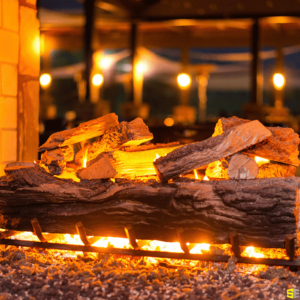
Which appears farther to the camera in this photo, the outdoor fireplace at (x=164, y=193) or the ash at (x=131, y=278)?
the outdoor fireplace at (x=164, y=193)

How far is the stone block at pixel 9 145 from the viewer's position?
252 centimetres

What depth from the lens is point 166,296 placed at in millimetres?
1574

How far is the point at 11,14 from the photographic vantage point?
8.34ft

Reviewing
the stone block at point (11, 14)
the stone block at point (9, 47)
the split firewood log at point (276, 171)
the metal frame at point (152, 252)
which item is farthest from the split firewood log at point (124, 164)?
the stone block at point (11, 14)

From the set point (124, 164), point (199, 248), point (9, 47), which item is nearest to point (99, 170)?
point (124, 164)

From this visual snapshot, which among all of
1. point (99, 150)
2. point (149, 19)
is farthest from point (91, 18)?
point (99, 150)

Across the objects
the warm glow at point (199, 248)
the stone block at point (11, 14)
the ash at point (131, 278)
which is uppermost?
the stone block at point (11, 14)

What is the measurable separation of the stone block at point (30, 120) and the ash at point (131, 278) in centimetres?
86

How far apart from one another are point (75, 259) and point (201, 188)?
76cm

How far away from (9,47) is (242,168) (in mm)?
1665

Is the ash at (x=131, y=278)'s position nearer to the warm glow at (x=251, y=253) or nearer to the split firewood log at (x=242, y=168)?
the warm glow at (x=251, y=253)

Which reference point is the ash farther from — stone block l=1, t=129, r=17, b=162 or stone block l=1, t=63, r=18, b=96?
stone block l=1, t=63, r=18, b=96

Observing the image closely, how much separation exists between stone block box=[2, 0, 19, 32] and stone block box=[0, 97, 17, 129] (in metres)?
0.46

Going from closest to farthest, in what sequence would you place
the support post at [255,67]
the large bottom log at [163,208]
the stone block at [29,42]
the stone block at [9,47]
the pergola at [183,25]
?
the large bottom log at [163,208], the stone block at [9,47], the stone block at [29,42], the pergola at [183,25], the support post at [255,67]
